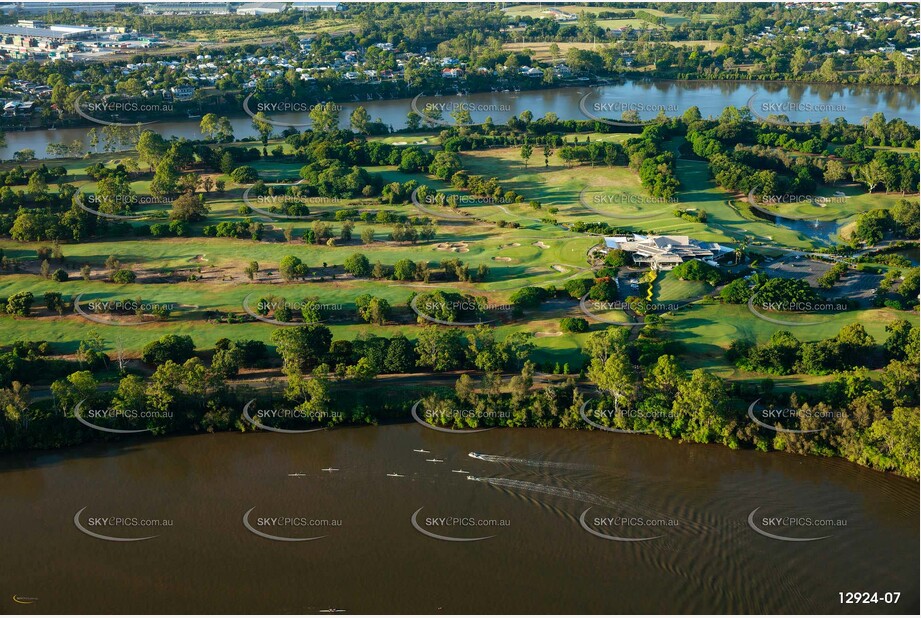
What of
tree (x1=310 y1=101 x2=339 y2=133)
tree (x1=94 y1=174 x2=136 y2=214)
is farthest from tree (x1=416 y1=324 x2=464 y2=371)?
tree (x1=310 y1=101 x2=339 y2=133)

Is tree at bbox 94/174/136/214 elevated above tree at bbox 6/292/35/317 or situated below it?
above

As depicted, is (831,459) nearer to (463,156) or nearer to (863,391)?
(863,391)

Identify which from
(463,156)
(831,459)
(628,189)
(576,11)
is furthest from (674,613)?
(576,11)

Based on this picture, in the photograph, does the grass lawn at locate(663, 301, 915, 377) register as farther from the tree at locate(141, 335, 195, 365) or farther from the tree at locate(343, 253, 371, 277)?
the tree at locate(141, 335, 195, 365)

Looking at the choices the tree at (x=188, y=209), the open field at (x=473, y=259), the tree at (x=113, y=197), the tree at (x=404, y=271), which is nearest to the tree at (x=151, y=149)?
the open field at (x=473, y=259)

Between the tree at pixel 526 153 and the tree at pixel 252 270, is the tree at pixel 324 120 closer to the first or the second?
the tree at pixel 526 153
